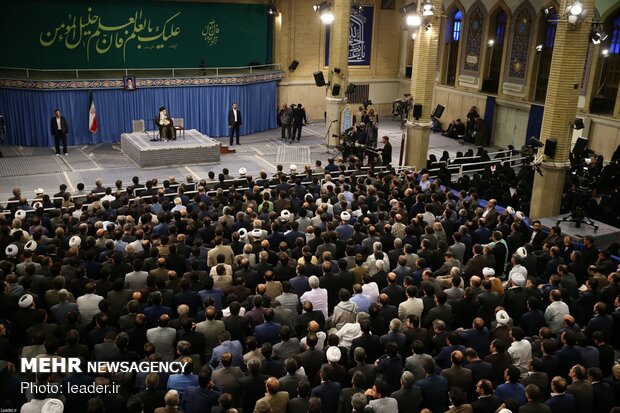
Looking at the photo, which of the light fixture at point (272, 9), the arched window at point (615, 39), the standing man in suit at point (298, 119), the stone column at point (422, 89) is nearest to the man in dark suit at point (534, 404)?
the stone column at point (422, 89)

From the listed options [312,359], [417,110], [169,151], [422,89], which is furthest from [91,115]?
[312,359]

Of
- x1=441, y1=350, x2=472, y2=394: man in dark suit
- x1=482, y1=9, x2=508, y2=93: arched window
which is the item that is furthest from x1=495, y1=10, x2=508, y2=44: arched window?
x1=441, y1=350, x2=472, y2=394: man in dark suit

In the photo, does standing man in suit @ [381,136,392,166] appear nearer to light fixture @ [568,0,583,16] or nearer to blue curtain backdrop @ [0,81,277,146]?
light fixture @ [568,0,583,16]

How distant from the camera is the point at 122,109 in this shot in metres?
20.1

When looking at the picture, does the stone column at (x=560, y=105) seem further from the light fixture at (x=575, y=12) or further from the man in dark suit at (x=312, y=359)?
the man in dark suit at (x=312, y=359)

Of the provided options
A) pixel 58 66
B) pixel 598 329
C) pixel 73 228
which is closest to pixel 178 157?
pixel 58 66

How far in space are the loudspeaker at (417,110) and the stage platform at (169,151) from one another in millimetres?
5855

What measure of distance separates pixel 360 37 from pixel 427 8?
9.88 m

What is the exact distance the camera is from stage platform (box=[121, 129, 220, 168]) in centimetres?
1717

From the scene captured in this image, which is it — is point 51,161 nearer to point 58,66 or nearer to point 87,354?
point 58,66

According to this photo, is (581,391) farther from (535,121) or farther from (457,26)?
(457,26)

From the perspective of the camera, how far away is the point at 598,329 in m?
7.41

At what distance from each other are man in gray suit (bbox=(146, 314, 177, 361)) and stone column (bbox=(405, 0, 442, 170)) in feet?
41.2

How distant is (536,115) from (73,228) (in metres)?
16.1
